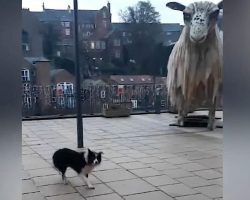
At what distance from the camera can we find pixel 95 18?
7953 mm

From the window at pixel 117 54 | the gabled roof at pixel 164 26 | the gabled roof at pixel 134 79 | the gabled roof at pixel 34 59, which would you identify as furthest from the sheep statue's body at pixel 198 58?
the gabled roof at pixel 34 59

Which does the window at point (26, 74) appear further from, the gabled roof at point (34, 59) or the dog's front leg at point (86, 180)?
the dog's front leg at point (86, 180)

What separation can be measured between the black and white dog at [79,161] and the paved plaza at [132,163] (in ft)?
0.40

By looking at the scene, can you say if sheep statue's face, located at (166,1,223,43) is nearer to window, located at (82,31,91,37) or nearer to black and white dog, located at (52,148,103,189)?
window, located at (82,31,91,37)

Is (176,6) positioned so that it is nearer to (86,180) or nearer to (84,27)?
(84,27)

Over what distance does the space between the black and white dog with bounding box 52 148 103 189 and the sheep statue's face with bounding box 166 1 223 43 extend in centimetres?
331

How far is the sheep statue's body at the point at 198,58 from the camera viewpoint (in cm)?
651

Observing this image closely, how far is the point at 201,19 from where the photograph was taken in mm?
6461

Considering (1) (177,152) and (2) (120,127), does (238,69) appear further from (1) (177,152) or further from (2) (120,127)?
(2) (120,127)

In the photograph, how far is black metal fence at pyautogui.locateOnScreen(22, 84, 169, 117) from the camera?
8.80 meters

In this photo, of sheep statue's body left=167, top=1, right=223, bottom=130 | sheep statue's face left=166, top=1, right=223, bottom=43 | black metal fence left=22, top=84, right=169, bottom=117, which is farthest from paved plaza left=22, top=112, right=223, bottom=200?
sheep statue's face left=166, top=1, right=223, bottom=43

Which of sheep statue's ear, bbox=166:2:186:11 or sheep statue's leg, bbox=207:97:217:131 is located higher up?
sheep statue's ear, bbox=166:2:186:11

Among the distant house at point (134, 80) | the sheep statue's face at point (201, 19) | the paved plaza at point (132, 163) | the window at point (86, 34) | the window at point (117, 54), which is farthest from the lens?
the distant house at point (134, 80)

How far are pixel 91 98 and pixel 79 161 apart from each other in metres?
5.69
